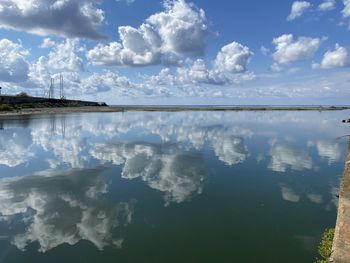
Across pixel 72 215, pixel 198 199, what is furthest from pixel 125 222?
pixel 198 199

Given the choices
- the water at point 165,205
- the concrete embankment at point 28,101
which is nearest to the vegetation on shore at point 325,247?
the water at point 165,205

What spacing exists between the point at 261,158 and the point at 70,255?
877 inches

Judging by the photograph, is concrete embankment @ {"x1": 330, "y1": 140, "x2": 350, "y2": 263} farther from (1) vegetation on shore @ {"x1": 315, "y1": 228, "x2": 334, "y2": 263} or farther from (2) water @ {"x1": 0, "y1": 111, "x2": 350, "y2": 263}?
(2) water @ {"x1": 0, "y1": 111, "x2": 350, "y2": 263}

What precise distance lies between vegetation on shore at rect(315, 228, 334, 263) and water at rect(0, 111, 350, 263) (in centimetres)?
27

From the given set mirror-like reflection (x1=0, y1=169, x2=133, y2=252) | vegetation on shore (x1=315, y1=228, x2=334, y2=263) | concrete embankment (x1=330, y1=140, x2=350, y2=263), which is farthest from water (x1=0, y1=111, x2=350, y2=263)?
concrete embankment (x1=330, y1=140, x2=350, y2=263)

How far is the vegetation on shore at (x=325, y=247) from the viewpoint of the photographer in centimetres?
1129

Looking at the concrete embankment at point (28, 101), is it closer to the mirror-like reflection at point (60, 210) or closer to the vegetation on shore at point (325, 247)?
the mirror-like reflection at point (60, 210)

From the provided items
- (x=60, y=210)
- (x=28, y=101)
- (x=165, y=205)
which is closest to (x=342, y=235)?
(x=165, y=205)

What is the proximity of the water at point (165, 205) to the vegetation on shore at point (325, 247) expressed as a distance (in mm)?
270

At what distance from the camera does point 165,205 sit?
55.7 ft

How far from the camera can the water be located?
1225 cm

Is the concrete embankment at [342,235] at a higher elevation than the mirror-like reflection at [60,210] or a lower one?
higher

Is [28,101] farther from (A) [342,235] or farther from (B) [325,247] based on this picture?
(A) [342,235]

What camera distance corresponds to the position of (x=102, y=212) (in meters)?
16.0
